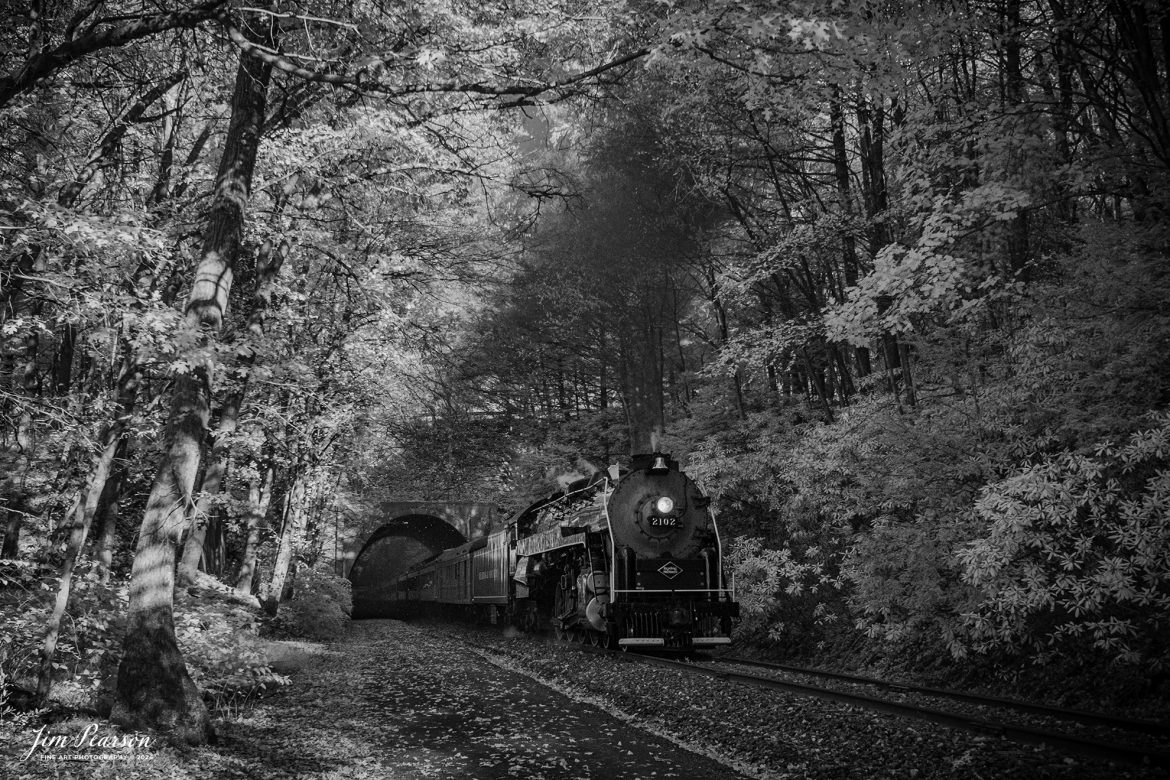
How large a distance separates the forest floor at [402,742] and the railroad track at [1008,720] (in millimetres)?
2024

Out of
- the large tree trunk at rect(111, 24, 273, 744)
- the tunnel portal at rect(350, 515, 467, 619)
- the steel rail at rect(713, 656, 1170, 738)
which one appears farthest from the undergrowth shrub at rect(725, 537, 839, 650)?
the tunnel portal at rect(350, 515, 467, 619)

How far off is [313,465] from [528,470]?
11.3 meters

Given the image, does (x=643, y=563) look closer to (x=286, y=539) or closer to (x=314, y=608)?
(x=286, y=539)

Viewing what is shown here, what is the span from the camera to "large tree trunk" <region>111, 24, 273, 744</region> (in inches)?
267

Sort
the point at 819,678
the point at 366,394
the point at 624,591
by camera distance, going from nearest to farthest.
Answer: the point at 819,678
the point at 624,591
the point at 366,394

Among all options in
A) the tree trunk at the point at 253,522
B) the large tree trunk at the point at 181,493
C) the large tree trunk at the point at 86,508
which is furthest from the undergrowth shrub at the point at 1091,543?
the tree trunk at the point at 253,522

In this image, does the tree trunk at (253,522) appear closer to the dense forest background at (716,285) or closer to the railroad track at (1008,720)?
the dense forest background at (716,285)

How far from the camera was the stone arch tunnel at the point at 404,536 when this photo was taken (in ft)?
110

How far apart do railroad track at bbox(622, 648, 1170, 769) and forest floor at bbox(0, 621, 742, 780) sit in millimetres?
2024

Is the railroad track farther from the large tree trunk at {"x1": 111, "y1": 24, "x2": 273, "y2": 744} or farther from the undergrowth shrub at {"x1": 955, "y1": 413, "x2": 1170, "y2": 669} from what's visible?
the large tree trunk at {"x1": 111, "y1": 24, "x2": 273, "y2": 744}

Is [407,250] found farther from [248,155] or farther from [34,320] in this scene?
[34,320]

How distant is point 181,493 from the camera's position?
7.40 meters

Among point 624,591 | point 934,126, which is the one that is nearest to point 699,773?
point 624,591

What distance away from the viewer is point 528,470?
89.3ft
